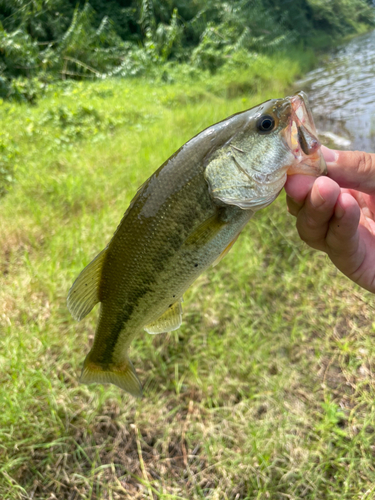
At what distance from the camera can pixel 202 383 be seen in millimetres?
Answer: 2371

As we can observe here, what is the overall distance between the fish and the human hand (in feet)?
0.35

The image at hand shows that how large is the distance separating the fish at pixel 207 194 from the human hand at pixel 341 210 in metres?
0.11

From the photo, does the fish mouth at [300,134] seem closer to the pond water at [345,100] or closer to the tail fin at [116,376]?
the tail fin at [116,376]

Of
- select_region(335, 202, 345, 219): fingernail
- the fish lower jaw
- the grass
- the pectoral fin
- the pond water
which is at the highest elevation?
the fish lower jaw

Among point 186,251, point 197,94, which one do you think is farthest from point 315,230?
point 197,94

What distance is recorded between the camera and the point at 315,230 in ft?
5.27

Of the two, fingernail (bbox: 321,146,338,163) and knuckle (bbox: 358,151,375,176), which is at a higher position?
fingernail (bbox: 321,146,338,163)

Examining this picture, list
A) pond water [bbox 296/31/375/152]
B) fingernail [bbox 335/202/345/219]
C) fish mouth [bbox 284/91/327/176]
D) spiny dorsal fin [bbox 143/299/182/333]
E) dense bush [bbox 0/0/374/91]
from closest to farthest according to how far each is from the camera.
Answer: fish mouth [bbox 284/91/327/176] → fingernail [bbox 335/202/345/219] → spiny dorsal fin [bbox 143/299/182/333] → pond water [bbox 296/31/375/152] → dense bush [bbox 0/0/374/91]

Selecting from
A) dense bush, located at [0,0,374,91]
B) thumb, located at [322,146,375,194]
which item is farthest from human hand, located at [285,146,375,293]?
dense bush, located at [0,0,374,91]

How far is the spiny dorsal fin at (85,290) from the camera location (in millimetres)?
1412

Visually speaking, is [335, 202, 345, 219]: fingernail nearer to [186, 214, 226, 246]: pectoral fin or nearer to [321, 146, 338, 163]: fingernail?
[321, 146, 338, 163]: fingernail

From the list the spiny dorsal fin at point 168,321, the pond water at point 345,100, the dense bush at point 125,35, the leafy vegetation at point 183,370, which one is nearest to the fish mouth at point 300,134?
the spiny dorsal fin at point 168,321

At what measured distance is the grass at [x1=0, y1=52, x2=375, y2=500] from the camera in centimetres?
197

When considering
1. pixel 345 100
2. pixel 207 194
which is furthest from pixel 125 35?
pixel 207 194
